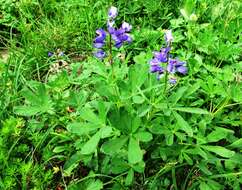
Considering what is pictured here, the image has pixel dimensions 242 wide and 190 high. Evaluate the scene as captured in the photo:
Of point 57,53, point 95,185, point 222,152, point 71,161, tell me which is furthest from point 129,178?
point 57,53

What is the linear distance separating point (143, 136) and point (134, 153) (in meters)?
0.08

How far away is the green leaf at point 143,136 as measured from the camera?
1580 millimetres

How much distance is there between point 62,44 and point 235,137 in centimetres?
122

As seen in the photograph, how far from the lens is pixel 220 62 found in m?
2.22

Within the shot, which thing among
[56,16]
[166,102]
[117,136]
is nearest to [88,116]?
[117,136]

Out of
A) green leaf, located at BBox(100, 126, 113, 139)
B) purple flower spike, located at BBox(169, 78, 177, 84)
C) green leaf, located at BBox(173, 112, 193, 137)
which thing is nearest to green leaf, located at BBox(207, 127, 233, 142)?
green leaf, located at BBox(173, 112, 193, 137)

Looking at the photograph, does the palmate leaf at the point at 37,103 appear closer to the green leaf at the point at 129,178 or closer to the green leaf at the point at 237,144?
the green leaf at the point at 129,178

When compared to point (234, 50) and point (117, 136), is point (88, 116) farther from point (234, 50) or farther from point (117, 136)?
point (234, 50)

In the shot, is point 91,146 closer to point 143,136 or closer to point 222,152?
point 143,136

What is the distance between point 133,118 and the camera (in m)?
1.67

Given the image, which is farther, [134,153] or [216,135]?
[216,135]

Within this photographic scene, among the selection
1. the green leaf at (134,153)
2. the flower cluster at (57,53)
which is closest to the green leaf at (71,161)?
the green leaf at (134,153)

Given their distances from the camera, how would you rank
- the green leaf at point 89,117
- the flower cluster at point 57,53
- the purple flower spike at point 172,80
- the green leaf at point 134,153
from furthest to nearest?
the flower cluster at point 57,53 < the purple flower spike at point 172,80 < the green leaf at point 89,117 < the green leaf at point 134,153

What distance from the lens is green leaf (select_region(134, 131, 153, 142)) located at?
158 centimetres
